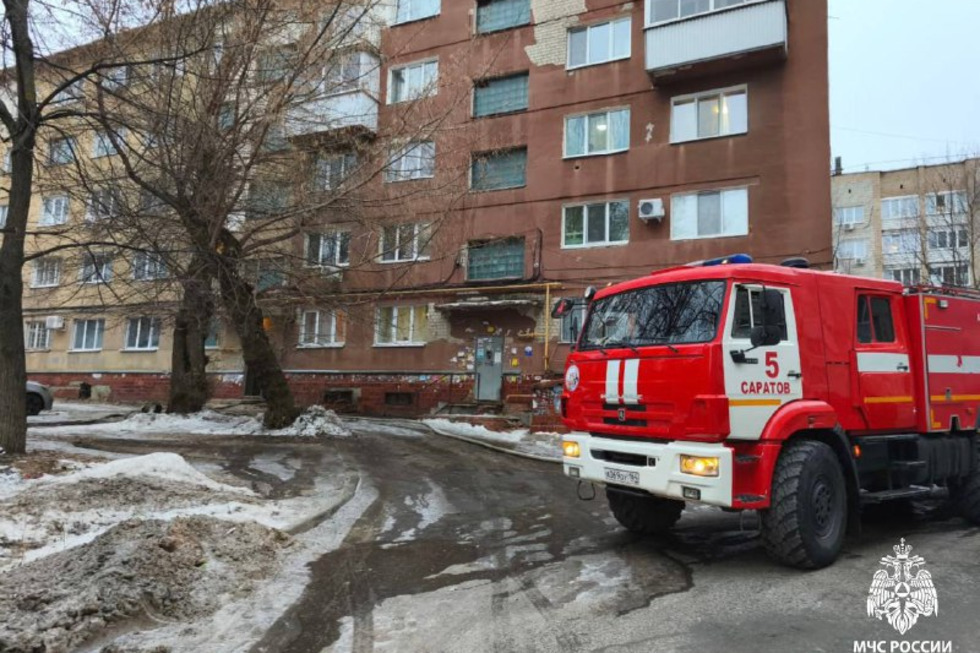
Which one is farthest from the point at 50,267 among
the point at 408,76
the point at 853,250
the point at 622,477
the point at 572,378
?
the point at 853,250

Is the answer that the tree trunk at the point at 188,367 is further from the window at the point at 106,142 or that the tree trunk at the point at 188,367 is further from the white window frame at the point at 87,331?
the white window frame at the point at 87,331

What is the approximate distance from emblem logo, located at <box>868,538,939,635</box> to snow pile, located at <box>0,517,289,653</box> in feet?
15.6

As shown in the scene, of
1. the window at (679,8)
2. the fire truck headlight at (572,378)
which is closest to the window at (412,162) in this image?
the fire truck headlight at (572,378)

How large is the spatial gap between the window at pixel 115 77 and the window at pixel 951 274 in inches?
1187

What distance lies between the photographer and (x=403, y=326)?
21.8 m

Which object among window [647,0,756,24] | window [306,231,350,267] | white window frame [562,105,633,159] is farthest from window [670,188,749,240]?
window [306,231,350,267]

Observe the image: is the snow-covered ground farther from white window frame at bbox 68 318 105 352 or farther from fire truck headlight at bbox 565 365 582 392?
white window frame at bbox 68 318 105 352

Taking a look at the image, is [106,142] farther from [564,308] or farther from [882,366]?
[882,366]

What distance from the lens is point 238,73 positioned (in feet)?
34.7

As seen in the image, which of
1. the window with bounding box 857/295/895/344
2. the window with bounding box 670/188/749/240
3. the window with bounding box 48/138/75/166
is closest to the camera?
the window with bounding box 857/295/895/344

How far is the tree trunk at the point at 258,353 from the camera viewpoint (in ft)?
43.8

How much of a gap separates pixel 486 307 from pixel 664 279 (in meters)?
13.7

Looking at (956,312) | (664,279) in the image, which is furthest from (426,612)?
(956,312)

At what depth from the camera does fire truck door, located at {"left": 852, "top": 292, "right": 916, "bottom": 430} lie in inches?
246
